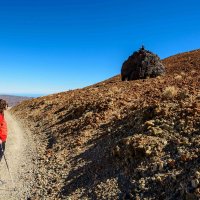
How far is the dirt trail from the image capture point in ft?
40.4

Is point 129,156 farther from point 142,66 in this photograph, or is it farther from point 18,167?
point 142,66

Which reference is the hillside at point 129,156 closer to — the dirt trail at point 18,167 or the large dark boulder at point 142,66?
the dirt trail at point 18,167

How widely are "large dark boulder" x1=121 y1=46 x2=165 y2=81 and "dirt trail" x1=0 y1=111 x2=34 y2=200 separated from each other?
18405 millimetres

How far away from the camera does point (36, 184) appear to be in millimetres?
13133

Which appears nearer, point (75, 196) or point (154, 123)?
point (75, 196)

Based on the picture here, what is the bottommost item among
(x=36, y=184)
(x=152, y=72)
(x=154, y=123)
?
(x=36, y=184)

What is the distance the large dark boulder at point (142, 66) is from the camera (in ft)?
123

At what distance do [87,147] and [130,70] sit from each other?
24110 millimetres

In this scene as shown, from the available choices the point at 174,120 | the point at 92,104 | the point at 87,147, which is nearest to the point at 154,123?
the point at 174,120

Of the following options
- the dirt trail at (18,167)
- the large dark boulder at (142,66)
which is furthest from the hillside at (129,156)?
the large dark boulder at (142,66)

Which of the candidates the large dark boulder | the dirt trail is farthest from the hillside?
the large dark boulder

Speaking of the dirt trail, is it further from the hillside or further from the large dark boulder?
the large dark boulder

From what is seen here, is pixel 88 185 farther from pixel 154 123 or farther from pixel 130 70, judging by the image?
pixel 130 70

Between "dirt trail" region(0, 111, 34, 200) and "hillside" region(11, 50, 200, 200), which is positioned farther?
"dirt trail" region(0, 111, 34, 200)
